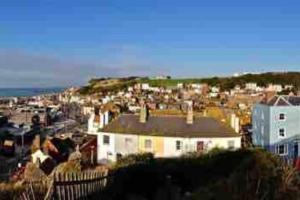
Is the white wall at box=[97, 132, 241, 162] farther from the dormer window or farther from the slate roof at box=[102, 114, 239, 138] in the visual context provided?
the dormer window

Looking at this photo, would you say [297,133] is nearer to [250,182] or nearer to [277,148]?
[277,148]

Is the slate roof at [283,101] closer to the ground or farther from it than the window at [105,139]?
farther from it

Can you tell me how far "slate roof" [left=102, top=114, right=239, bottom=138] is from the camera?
119ft

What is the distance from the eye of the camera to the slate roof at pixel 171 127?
119ft

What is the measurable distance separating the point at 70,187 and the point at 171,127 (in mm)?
30519

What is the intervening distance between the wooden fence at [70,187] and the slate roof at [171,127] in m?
28.5

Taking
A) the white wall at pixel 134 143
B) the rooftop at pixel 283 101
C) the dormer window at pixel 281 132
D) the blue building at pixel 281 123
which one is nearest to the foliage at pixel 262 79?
the rooftop at pixel 283 101

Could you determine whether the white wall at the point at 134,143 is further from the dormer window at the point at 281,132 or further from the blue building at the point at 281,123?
the dormer window at the point at 281,132

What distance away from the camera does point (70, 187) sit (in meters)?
6.86

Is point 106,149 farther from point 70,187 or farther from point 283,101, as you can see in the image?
point 70,187

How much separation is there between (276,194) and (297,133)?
32490 millimetres

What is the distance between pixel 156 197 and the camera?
9492 mm

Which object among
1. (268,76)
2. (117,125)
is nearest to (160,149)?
(117,125)

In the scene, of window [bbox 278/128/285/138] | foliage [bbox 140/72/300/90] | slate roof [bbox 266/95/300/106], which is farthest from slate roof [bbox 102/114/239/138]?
foliage [bbox 140/72/300/90]
